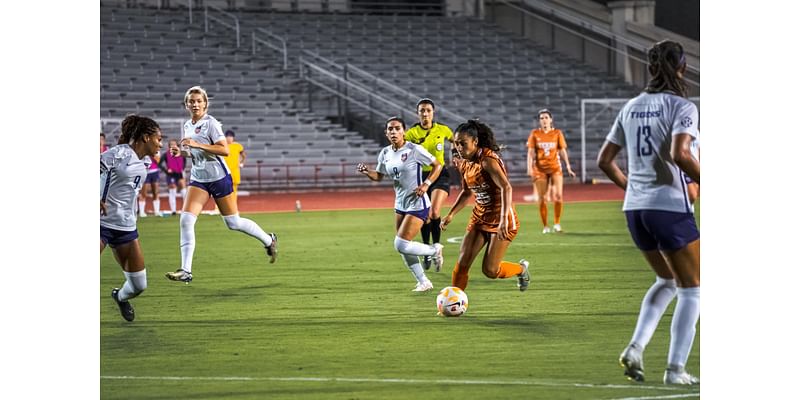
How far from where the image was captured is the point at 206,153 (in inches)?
473

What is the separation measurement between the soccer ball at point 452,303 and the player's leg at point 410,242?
138cm

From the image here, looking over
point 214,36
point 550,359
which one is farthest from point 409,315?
point 214,36

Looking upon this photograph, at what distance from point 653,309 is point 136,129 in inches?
176

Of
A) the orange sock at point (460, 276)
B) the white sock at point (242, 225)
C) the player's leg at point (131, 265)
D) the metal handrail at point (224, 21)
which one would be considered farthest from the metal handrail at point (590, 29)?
the player's leg at point (131, 265)

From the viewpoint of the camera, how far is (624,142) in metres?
6.66

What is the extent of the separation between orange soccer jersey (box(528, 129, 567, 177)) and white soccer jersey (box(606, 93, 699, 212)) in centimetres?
1119

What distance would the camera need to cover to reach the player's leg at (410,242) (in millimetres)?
11000

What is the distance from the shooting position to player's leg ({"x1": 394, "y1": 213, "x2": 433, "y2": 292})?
11.0 metres

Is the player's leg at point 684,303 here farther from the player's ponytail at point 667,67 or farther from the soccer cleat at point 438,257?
the soccer cleat at point 438,257

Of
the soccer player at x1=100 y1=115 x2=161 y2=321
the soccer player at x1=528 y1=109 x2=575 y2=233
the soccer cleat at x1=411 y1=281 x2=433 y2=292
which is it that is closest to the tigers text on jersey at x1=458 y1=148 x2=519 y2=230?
the soccer cleat at x1=411 y1=281 x2=433 y2=292

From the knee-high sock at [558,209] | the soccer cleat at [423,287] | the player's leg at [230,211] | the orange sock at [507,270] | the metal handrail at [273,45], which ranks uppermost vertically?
the metal handrail at [273,45]

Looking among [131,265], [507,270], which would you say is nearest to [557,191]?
[507,270]
